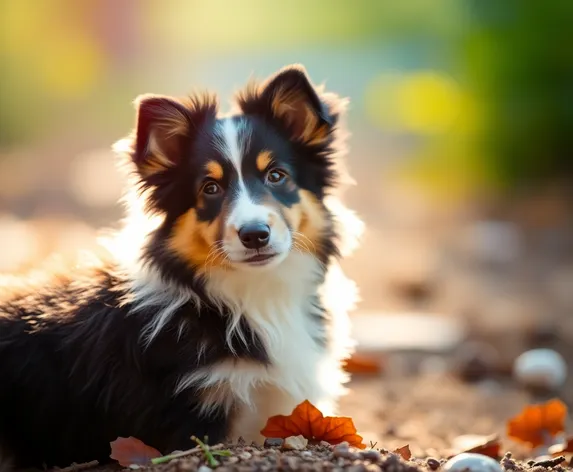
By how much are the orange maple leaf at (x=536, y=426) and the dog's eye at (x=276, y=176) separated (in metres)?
1.70

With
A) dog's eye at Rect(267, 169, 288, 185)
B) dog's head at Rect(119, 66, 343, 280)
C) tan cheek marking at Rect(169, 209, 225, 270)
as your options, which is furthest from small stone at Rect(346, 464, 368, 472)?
dog's eye at Rect(267, 169, 288, 185)

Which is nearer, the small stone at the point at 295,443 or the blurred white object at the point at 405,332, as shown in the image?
the small stone at the point at 295,443

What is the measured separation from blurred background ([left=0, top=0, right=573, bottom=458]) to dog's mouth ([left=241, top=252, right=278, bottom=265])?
117cm

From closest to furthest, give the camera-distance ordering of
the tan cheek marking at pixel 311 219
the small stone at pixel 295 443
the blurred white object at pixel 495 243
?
1. the small stone at pixel 295 443
2. the tan cheek marking at pixel 311 219
3. the blurred white object at pixel 495 243

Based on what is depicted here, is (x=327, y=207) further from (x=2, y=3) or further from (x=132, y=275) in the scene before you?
(x=2, y=3)

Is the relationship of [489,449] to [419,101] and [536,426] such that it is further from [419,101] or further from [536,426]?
[419,101]

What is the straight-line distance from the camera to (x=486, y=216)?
11977 mm

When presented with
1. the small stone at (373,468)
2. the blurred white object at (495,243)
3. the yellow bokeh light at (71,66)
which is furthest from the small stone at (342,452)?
the yellow bokeh light at (71,66)

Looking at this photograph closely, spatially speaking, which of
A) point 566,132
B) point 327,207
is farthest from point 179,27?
point 327,207

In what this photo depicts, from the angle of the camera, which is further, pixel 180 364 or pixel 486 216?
pixel 486 216

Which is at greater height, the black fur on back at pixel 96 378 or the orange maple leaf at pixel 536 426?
the orange maple leaf at pixel 536 426

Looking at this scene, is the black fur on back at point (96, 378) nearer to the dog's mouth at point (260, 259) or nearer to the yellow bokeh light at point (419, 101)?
the dog's mouth at point (260, 259)

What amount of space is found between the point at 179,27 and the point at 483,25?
24.0 feet

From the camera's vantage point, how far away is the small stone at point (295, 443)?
3367 millimetres
